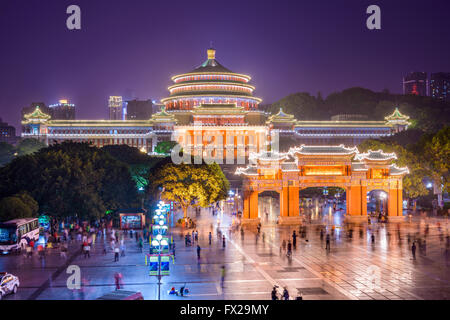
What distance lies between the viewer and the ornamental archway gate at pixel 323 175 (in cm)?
5475

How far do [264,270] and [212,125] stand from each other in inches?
3392

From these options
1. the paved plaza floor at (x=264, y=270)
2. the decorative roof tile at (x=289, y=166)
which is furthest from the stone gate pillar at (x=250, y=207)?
the paved plaza floor at (x=264, y=270)

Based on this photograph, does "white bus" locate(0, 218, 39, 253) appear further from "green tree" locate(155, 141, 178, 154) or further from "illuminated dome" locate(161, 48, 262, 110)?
"illuminated dome" locate(161, 48, 262, 110)

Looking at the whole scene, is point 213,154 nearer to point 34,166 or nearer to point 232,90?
point 232,90

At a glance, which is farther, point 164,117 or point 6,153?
point 164,117

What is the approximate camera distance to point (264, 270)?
99.3 feet

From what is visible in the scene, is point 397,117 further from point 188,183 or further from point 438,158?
point 188,183

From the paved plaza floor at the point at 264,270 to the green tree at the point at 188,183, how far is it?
8138 mm

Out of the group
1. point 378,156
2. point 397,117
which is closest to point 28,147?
point 378,156

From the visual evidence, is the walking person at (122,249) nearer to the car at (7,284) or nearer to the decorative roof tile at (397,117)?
the car at (7,284)

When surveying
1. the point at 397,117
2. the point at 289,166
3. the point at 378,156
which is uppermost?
the point at 397,117

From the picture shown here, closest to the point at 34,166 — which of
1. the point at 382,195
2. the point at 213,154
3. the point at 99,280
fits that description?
the point at 99,280

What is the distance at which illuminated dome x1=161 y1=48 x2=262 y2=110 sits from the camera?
A: 120312mm

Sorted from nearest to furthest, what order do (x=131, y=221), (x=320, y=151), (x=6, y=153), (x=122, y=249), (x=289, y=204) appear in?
(x=122, y=249) < (x=131, y=221) < (x=289, y=204) < (x=320, y=151) < (x=6, y=153)
